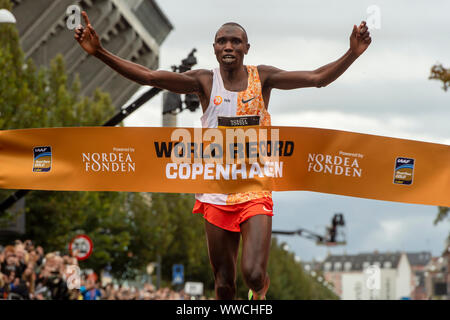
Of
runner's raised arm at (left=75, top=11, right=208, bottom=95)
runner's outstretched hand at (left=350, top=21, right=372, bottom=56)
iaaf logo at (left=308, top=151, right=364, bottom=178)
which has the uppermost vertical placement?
runner's outstretched hand at (left=350, top=21, right=372, bottom=56)

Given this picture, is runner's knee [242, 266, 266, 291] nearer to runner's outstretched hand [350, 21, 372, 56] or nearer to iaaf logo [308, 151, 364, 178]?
iaaf logo [308, 151, 364, 178]

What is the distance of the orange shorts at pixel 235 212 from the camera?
7.25 m

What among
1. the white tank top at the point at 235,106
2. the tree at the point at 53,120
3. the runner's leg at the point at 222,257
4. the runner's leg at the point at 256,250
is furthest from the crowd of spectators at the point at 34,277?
the runner's leg at the point at 256,250

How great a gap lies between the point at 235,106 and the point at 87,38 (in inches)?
50.6

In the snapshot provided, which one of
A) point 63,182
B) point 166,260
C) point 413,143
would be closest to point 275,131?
point 413,143

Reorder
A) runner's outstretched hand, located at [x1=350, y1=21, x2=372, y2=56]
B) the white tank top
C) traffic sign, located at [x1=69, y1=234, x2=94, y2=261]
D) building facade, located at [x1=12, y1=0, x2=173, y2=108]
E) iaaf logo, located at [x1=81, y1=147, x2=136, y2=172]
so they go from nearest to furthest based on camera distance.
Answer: runner's outstretched hand, located at [x1=350, y1=21, x2=372, y2=56]
the white tank top
iaaf logo, located at [x1=81, y1=147, x2=136, y2=172]
traffic sign, located at [x1=69, y1=234, x2=94, y2=261]
building facade, located at [x1=12, y1=0, x2=173, y2=108]

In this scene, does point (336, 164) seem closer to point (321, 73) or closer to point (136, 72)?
point (321, 73)

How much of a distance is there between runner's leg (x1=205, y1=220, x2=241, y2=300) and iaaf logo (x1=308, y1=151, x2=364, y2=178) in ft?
3.36

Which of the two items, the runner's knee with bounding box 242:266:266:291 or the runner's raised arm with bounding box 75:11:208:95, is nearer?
the runner's knee with bounding box 242:266:266:291

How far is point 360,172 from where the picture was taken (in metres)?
8.04

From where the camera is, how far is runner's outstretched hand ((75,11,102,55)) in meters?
7.21

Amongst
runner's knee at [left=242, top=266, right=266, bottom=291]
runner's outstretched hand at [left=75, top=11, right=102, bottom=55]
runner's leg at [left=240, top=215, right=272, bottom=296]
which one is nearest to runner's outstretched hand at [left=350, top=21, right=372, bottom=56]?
runner's leg at [left=240, top=215, right=272, bottom=296]

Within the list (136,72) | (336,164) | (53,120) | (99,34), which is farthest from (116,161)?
(99,34)
